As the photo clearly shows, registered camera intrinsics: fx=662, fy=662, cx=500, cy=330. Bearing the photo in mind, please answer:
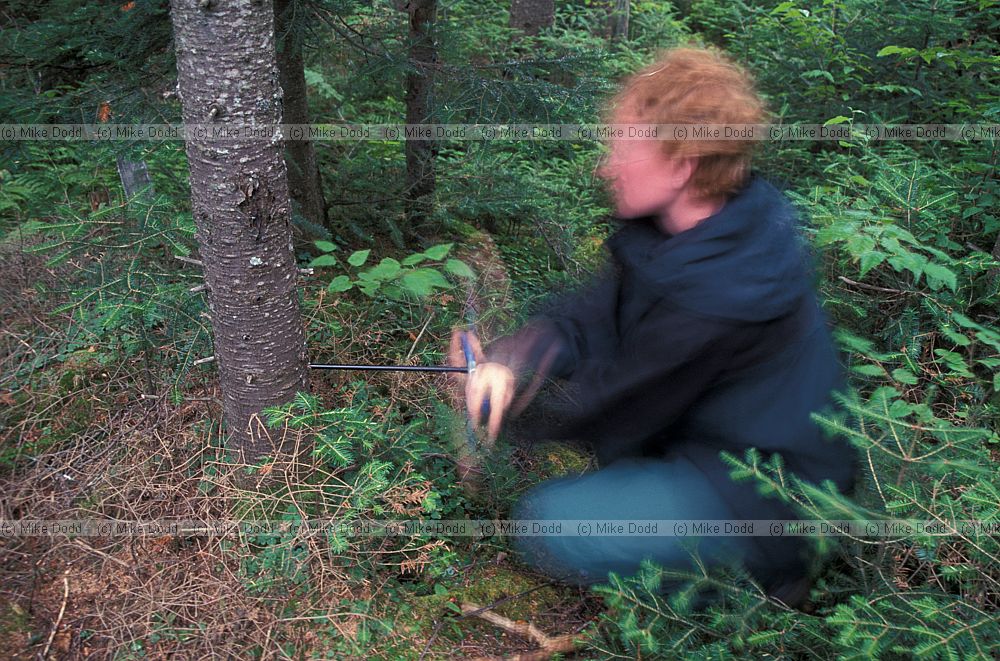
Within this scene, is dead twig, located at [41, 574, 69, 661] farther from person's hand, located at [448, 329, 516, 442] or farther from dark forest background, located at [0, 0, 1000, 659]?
person's hand, located at [448, 329, 516, 442]

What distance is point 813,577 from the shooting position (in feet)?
8.00

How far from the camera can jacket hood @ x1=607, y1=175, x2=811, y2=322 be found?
1.88 m

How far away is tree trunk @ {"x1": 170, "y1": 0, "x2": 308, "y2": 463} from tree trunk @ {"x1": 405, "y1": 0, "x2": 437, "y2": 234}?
2053mm

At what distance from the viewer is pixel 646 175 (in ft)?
6.78

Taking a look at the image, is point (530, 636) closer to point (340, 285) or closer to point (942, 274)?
point (340, 285)

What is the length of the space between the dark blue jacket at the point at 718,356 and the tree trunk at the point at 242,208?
3.84ft

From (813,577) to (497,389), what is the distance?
136cm

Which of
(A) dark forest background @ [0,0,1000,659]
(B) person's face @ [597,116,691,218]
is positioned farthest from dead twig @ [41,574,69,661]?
(B) person's face @ [597,116,691,218]

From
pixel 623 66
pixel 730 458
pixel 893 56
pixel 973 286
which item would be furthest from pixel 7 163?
pixel 893 56

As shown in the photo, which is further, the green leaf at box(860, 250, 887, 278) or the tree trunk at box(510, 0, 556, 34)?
the tree trunk at box(510, 0, 556, 34)

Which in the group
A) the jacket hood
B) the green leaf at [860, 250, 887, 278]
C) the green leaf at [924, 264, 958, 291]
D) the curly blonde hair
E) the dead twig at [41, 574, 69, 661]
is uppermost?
the curly blonde hair

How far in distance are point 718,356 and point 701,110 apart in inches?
29.5

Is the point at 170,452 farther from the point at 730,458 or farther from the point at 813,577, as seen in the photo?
the point at 813,577

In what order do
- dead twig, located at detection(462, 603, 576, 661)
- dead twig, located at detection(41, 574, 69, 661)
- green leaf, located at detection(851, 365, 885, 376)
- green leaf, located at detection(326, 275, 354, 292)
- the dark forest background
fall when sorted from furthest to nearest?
1. green leaf, located at detection(326, 275, 354, 292)
2. green leaf, located at detection(851, 365, 885, 376)
3. dead twig, located at detection(462, 603, 576, 661)
4. dead twig, located at detection(41, 574, 69, 661)
5. the dark forest background
